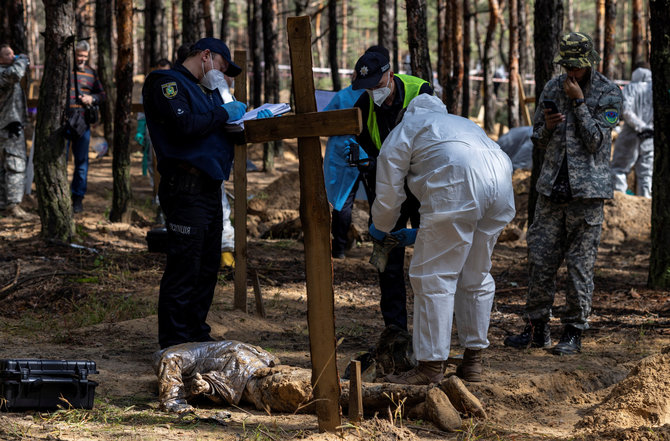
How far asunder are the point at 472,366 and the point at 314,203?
5.74 feet

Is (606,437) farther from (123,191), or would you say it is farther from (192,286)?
(123,191)

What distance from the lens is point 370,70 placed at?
5.22m

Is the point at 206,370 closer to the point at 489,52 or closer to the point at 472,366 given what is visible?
the point at 472,366

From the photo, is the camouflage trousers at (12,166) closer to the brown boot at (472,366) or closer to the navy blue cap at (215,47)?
the navy blue cap at (215,47)

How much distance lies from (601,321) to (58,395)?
4.66 metres

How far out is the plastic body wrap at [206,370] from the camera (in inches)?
183

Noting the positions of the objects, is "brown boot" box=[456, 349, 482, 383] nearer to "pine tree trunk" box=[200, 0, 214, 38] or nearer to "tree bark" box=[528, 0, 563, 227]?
"tree bark" box=[528, 0, 563, 227]

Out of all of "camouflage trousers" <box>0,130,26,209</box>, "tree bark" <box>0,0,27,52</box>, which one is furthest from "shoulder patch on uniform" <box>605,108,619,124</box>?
"tree bark" <box>0,0,27,52</box>

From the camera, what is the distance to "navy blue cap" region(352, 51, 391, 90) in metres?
A: 5.22

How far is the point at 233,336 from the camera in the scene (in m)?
6.34

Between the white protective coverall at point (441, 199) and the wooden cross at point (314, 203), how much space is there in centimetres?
87

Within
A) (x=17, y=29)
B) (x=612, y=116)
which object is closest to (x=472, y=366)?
(x=612, y=116)

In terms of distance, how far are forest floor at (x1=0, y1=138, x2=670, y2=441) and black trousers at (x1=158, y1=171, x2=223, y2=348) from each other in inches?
15.6

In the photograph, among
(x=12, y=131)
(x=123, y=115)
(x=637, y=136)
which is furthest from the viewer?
(x=637, y=136)
